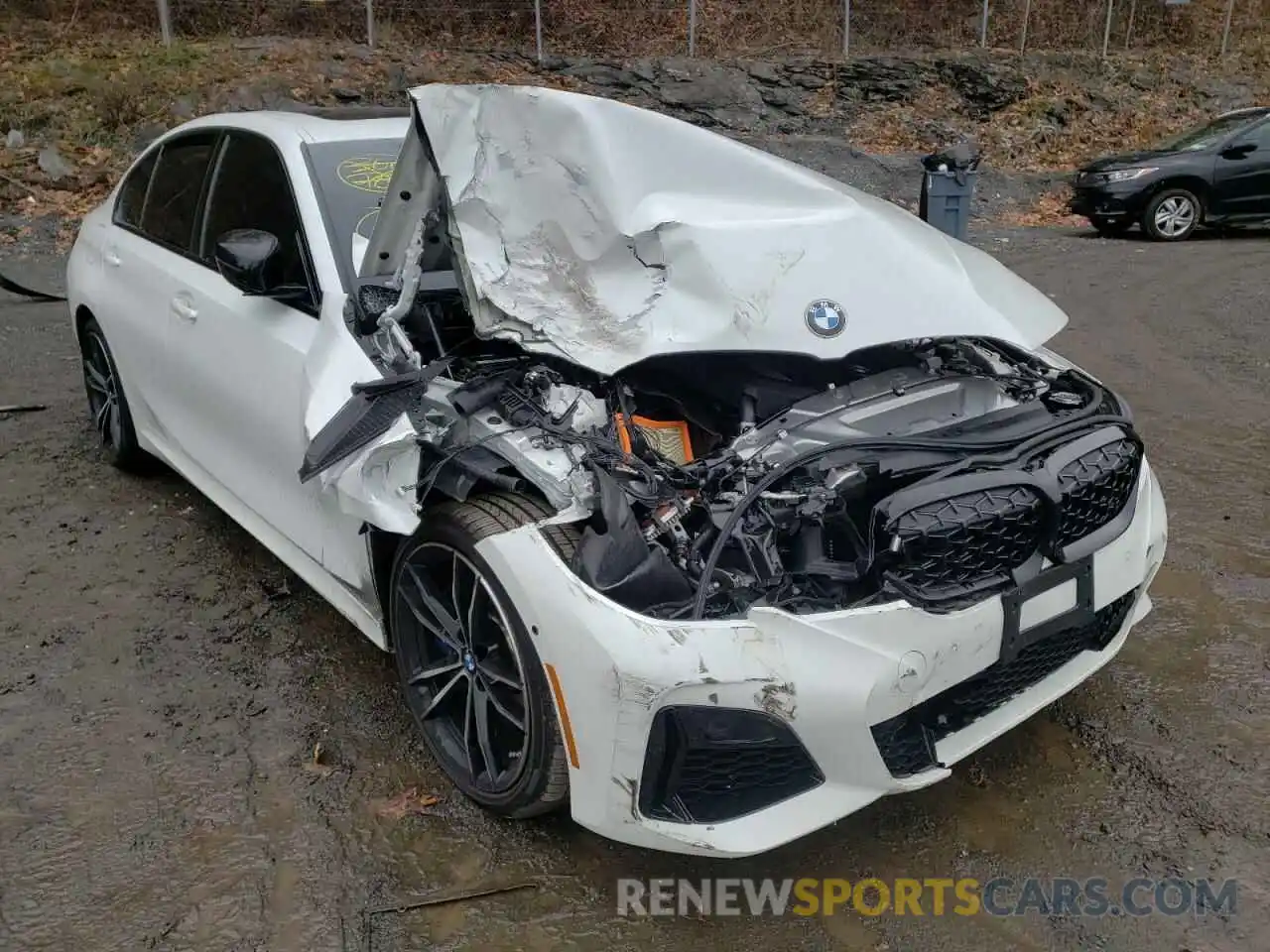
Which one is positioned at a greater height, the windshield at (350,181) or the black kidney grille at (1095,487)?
the windshield at (350,181)

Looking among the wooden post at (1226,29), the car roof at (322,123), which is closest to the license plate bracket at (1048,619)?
the car roof at (322,123)

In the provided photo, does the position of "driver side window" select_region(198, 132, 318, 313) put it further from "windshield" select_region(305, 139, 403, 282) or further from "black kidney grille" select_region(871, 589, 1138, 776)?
"black kidney grille" select_region(871, 589, 1138, 776)

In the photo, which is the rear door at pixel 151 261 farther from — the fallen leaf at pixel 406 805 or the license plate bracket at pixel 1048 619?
the license plate bracket at pixel 1048 619

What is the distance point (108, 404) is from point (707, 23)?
14332 millimetres

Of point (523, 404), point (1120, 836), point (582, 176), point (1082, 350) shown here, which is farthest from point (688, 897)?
point (1082, 350)

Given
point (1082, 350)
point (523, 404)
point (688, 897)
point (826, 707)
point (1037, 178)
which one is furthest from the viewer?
point (1037, 178)

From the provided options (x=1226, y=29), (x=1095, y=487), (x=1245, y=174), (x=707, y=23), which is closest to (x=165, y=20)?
(x=707, y=23)

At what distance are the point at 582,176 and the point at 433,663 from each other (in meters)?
1.40

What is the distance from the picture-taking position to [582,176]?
116 inches

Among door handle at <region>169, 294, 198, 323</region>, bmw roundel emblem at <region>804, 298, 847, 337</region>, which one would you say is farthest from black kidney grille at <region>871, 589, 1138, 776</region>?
door handle at <region>169, 294, 198, 323</region>

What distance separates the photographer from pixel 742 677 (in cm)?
220

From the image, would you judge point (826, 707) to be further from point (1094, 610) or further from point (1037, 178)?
point (1037, 178)

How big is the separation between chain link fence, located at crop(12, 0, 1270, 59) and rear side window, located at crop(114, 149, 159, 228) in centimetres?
1139

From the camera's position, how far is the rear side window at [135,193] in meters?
4.55
